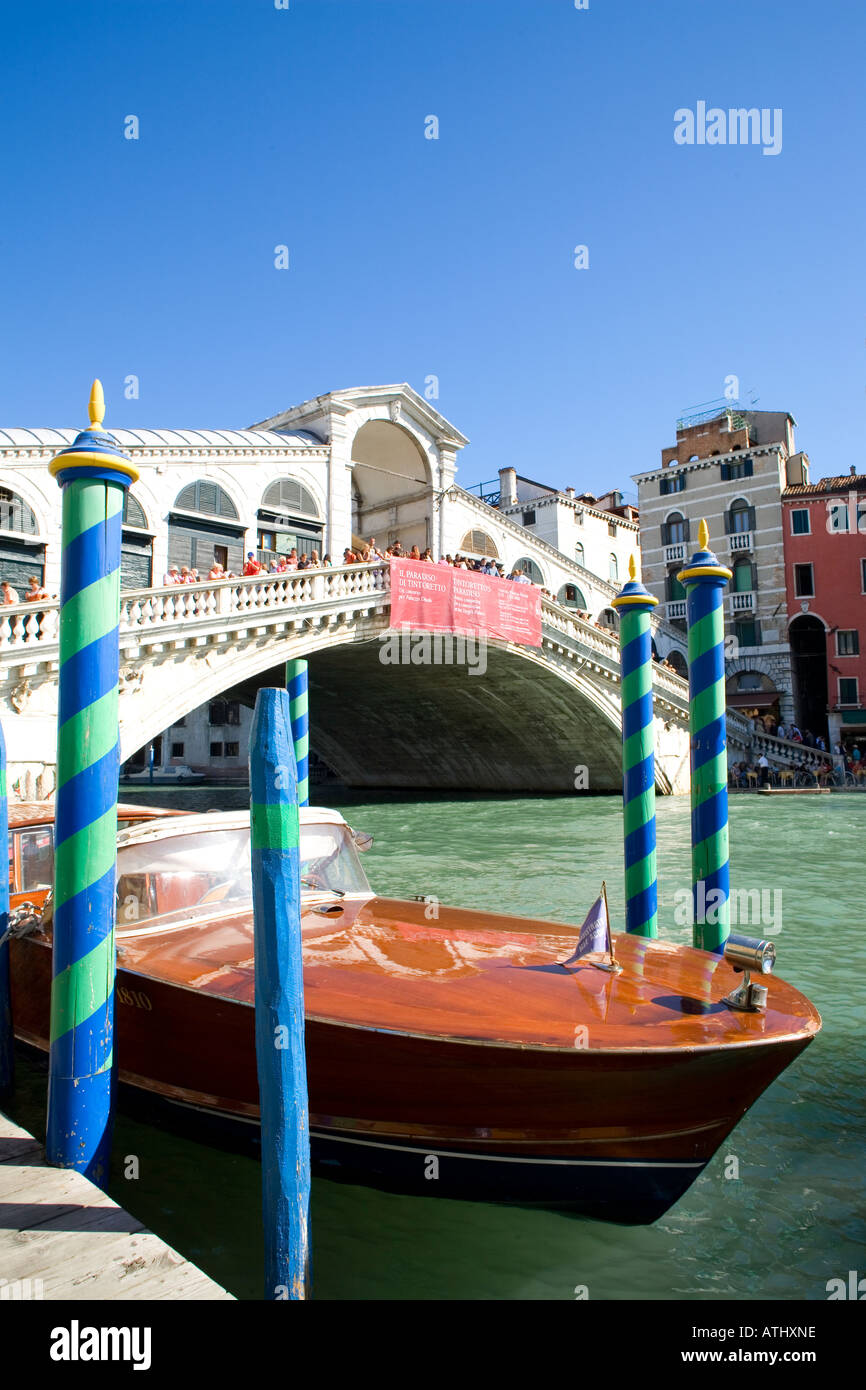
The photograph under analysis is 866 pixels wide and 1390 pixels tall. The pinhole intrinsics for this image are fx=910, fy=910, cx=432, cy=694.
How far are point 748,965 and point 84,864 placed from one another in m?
2.30

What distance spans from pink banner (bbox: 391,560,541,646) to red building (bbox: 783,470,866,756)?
1165 cm

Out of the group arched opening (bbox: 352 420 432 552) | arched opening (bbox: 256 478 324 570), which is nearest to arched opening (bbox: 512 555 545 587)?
arched opening (bbox: 352 420 432 552)

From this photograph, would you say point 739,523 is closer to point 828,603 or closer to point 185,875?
point 828,603

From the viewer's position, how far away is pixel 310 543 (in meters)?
19.4

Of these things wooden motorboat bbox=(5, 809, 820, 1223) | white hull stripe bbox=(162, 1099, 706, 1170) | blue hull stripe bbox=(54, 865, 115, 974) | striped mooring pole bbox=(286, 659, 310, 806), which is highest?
striped mooring pole bbox=(286, 659, 310, 806)

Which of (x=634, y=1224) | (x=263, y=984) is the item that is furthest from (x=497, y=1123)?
(x=263, y=984)

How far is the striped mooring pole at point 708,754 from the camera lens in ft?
14.9

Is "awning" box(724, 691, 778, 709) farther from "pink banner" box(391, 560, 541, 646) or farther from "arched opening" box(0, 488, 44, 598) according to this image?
"arched opening" box(0, 488, 44, 598)

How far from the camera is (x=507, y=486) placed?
110 feet

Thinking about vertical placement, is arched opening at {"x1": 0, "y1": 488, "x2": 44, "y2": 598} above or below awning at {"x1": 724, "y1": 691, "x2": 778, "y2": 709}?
above

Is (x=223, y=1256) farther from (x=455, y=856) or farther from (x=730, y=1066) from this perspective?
(x=455, y=856)

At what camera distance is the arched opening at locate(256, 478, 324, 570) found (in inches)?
717

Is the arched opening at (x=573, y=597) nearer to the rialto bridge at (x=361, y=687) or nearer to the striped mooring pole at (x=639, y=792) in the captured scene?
the rialto bridge at (x=361, y=687)

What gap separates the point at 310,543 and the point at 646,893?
613 inches
